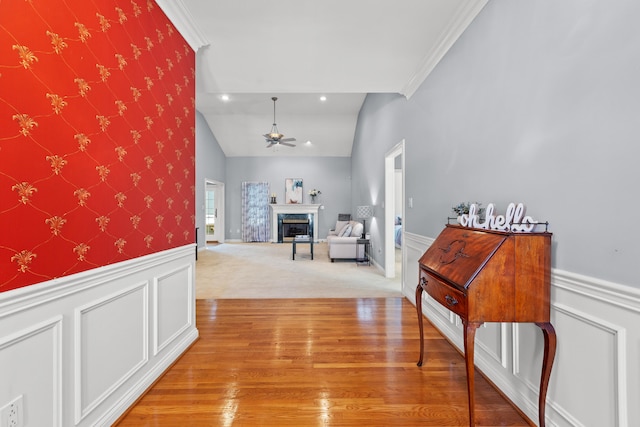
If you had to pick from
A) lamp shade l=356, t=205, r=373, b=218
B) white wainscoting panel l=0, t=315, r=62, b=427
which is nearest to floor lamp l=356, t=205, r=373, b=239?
lamp shade l=356, t=205, r=373, b=218

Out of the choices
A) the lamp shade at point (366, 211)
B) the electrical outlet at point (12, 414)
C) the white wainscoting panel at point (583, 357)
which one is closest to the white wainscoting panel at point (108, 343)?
the electrical outlet at point (12, 414)

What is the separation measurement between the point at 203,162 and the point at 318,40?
6464 mm

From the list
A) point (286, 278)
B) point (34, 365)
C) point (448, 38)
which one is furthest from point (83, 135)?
point (286, 278)

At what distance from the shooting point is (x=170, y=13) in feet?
7.02

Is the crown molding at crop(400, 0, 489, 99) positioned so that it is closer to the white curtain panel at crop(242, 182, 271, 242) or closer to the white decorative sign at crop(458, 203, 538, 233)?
the white decorative sign at crop(458, 203, 538, 233)

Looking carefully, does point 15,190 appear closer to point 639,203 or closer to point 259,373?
point 259,373

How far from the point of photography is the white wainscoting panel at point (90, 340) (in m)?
1.12

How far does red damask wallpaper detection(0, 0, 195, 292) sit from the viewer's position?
108 centimetres

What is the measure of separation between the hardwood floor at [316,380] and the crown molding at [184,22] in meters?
2.59

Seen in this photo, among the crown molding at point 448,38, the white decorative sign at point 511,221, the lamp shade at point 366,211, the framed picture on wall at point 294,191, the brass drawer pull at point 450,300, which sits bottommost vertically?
the brass drawer pull at point 450,300

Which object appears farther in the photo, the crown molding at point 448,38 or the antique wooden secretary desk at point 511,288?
the crown molding at point 448,38

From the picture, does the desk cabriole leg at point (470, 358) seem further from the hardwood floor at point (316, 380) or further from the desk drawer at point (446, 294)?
the hardwood floor at point (316, 380)

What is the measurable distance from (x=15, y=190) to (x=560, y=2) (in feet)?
8.14

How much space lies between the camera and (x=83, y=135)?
4.54 ft
